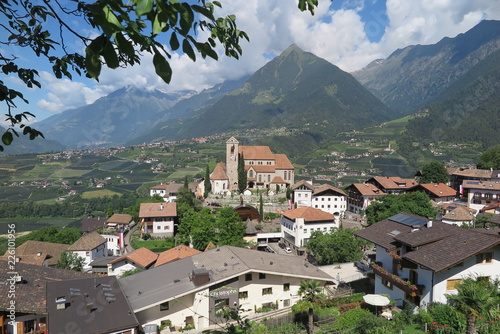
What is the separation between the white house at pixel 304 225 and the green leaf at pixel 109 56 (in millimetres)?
36349

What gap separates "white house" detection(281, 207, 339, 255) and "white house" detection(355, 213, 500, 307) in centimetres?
1785

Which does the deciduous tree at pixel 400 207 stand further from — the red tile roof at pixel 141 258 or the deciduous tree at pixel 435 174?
the deciduous tree at pixel 435 174

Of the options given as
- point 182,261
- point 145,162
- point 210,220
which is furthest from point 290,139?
point 182,261

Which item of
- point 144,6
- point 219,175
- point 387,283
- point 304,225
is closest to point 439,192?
point 304,225

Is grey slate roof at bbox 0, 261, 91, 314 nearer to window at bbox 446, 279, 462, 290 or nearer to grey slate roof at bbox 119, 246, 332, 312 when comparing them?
grey slate roof at bbox 119, 246, 332, 312

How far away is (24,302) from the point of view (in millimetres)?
15133

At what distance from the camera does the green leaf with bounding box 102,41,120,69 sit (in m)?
1.64

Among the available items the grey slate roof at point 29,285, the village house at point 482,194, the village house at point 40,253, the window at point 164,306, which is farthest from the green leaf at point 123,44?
the village house at point 482,194

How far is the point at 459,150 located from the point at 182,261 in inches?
5000

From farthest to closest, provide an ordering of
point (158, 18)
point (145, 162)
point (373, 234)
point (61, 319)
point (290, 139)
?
1. point (290, 139)
2. point (145, 162)
3. point (373, 234)
4. point (61, 319)
5. point (158, 18)

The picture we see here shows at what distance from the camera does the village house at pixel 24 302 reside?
43.9 feet

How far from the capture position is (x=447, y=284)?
14820 mm

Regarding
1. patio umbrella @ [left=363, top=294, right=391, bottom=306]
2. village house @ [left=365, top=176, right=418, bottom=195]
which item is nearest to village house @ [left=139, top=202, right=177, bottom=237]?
patio umbrella @ [left=363, top=294, right=391, bottom=306]

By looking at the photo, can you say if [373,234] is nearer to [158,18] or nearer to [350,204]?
[158,18]
